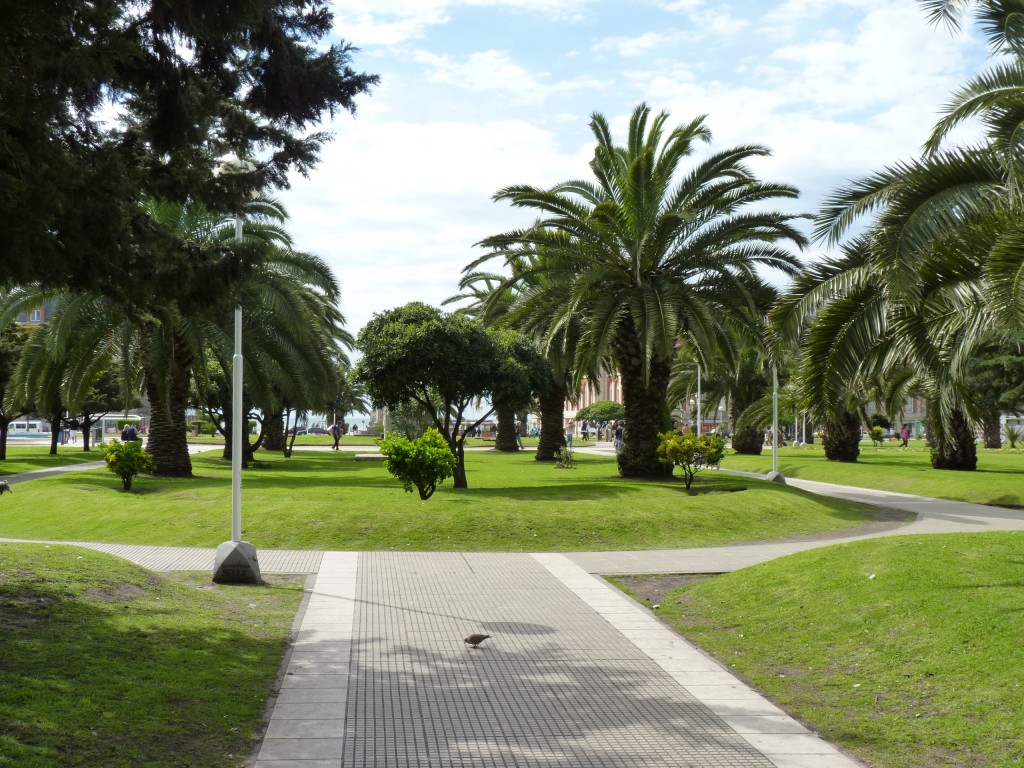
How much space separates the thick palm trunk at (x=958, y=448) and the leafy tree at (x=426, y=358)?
16.0m

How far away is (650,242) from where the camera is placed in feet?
71.4

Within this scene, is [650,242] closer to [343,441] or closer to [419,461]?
[419,461]

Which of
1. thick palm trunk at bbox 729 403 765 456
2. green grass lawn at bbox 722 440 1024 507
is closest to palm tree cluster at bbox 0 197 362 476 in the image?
green grass lawn at bbox 722 440 1024 507

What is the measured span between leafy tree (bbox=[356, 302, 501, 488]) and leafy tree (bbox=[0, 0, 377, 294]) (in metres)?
11.8

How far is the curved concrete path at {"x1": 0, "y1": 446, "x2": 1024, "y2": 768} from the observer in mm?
5566

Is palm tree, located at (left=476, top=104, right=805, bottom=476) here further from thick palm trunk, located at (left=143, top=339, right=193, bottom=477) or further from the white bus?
the white bus

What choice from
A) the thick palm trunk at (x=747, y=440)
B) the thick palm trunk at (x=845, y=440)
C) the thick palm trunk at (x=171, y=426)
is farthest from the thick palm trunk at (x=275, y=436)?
the thick palm trunk at (x=845, y=440)

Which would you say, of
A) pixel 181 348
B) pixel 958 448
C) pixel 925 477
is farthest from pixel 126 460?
pixel 958 448

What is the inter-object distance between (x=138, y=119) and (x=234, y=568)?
5261 mm

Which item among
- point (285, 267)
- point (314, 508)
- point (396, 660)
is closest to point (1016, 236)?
point (396, 660)

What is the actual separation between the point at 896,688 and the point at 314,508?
36.2ft

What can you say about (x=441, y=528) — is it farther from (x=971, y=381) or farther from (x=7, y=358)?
(x=971, y=381)

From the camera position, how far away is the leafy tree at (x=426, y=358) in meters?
21.0

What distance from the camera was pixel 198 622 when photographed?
28.9 ft
